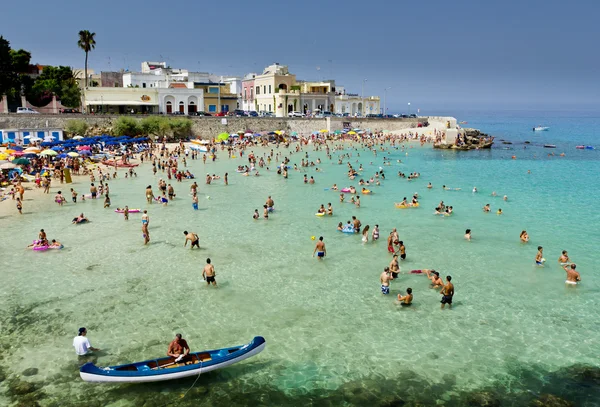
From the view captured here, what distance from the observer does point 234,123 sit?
58.4 m

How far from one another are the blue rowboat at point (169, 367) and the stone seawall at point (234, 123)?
153ft

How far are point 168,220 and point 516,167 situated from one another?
34.9 m

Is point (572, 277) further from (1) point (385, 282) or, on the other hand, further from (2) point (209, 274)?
(2) point (209, 274)

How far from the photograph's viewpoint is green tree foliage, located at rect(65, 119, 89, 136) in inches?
1892

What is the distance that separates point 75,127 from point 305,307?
1726 inches

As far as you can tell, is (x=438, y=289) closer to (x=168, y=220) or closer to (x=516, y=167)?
(x=168, y=220)

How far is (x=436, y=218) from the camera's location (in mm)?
23094

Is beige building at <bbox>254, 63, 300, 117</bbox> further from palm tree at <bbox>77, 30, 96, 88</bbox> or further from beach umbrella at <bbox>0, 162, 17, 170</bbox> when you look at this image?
beach umbrella at <bbox>0, 162, 17, 170</bbox>

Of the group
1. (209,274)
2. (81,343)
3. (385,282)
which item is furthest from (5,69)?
(385,282)

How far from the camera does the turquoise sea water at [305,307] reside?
9.59 metres

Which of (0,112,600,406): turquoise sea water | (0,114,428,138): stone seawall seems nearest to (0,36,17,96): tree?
(0,114,428,138): stone seawall

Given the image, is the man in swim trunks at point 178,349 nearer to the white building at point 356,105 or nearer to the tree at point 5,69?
the tree at point 5,69

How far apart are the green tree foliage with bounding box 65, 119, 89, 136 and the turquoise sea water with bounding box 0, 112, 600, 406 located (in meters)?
26.8

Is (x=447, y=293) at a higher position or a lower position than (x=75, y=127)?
lower
